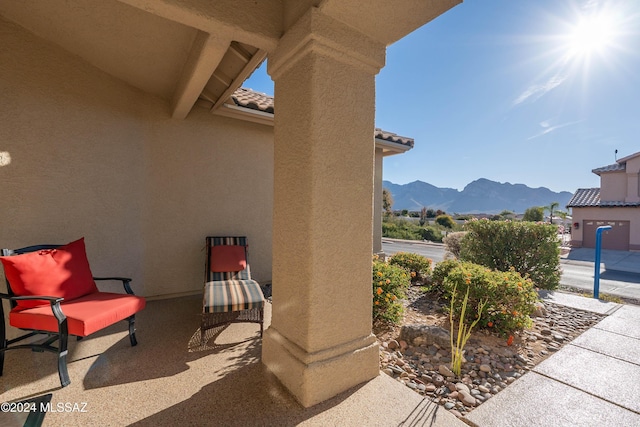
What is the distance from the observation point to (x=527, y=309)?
3619mm

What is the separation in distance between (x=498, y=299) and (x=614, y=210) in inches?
884

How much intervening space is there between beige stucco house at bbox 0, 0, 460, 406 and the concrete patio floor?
0.18 m

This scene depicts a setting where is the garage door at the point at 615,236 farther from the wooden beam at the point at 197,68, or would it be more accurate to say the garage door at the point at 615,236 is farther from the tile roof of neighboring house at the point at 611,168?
the wooden beam at the point at 197,68

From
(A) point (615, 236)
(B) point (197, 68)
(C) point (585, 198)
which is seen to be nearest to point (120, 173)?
(B) point (197, 68)

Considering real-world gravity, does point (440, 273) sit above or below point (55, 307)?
below

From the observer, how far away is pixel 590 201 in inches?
790

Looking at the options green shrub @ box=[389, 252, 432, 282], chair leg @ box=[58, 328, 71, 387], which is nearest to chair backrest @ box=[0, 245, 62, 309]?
chair leg @ box=[58, 328, 71, 387]

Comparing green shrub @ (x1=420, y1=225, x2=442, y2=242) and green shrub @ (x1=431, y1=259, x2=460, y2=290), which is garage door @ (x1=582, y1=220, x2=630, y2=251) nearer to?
green shrub @ (x1=420, y1=225, x2=442, y2=242)

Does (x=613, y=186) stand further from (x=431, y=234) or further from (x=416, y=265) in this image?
(x=416, y=265)

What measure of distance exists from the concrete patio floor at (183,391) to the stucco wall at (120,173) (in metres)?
1.66

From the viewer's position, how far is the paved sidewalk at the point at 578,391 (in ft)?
6.59

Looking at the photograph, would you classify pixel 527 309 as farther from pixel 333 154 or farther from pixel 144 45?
pixel 144 45

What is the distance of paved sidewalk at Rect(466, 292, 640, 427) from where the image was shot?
201 centimetres

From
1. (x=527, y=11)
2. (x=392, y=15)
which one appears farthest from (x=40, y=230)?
(x=527, y=11)
